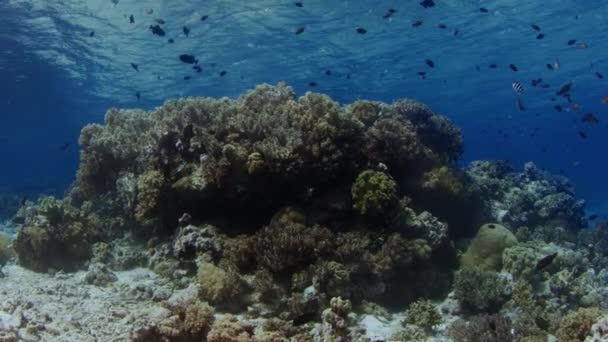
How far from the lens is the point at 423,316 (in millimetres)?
7773

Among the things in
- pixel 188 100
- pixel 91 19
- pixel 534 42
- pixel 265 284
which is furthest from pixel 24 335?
pixel 534 42

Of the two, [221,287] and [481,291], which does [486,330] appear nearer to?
[481,291]

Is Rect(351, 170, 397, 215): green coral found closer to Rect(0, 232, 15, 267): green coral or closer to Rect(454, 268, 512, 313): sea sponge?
Rect(454, 268, 512, 313): sea sponge

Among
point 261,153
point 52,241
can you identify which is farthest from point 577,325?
point 52,241

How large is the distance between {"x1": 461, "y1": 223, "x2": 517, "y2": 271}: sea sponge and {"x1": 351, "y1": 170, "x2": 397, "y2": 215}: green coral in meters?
3.01

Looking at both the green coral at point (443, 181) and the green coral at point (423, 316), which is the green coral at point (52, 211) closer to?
the green coral at point (423, 316)

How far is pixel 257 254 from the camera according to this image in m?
8.38

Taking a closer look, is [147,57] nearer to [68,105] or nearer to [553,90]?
[68,105]

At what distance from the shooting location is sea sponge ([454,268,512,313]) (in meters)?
8.69

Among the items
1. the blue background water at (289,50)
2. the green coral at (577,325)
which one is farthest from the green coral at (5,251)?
Answer: the blue background water at (289,50)

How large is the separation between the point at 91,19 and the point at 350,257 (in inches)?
1090

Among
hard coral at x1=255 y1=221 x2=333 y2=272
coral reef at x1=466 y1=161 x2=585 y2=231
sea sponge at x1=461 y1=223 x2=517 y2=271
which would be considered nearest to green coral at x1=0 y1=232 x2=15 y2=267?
hard coral at x1=255 y1=221 x2=333 y2=272

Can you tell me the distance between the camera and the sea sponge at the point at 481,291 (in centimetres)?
869

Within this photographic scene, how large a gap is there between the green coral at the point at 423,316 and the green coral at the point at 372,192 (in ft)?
6.48
